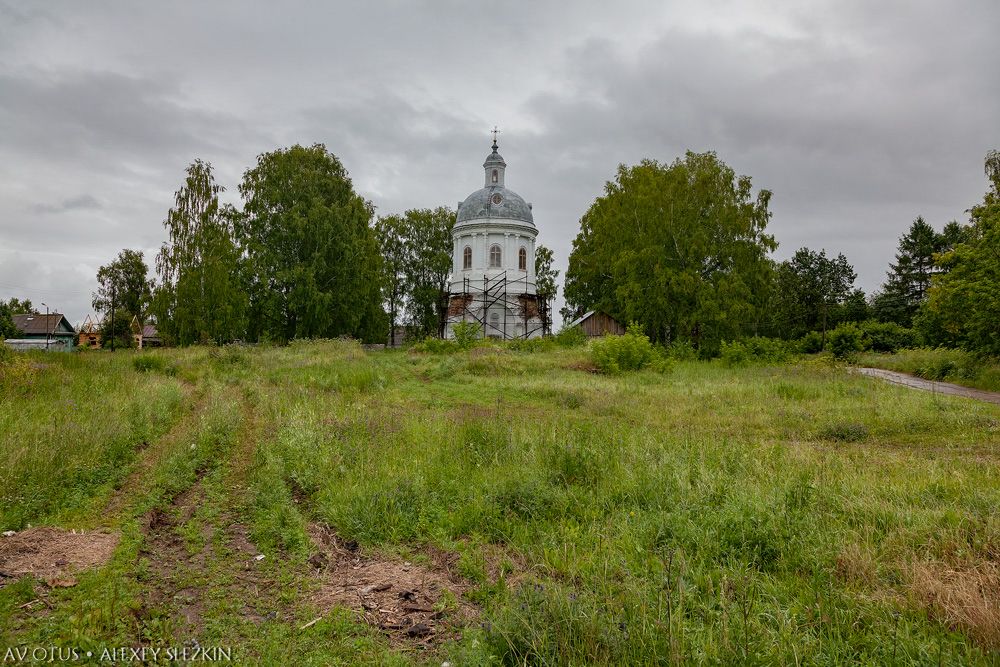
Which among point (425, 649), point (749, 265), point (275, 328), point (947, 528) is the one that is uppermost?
point (749, 265)

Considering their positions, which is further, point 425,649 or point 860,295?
point 860,295

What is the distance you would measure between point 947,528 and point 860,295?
55.3 meters

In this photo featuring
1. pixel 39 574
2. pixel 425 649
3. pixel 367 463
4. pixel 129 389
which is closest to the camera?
pixel 425 649

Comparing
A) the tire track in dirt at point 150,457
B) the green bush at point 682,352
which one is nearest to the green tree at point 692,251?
the green bush at point 682,352

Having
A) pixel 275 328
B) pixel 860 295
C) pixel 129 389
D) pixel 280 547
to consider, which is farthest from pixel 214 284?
pixel 860 295

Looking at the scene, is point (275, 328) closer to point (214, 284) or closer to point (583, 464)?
point (214, 284)

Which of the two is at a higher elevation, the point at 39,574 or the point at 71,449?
the point at 71,449

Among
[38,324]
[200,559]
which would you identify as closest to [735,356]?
[200,559]

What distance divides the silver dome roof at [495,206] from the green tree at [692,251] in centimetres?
1199

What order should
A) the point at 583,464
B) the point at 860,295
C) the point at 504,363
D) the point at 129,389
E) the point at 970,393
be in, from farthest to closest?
1. the point at 860,295
2. the point at 504,363
3. the point at 970,393
4. the point at 129,389
5. the point at 583,464

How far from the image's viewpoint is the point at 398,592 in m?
5.04

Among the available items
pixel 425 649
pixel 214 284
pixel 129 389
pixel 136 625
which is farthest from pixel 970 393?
pixel 214 284

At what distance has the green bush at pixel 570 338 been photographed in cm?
3771

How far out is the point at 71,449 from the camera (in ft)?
26.3
